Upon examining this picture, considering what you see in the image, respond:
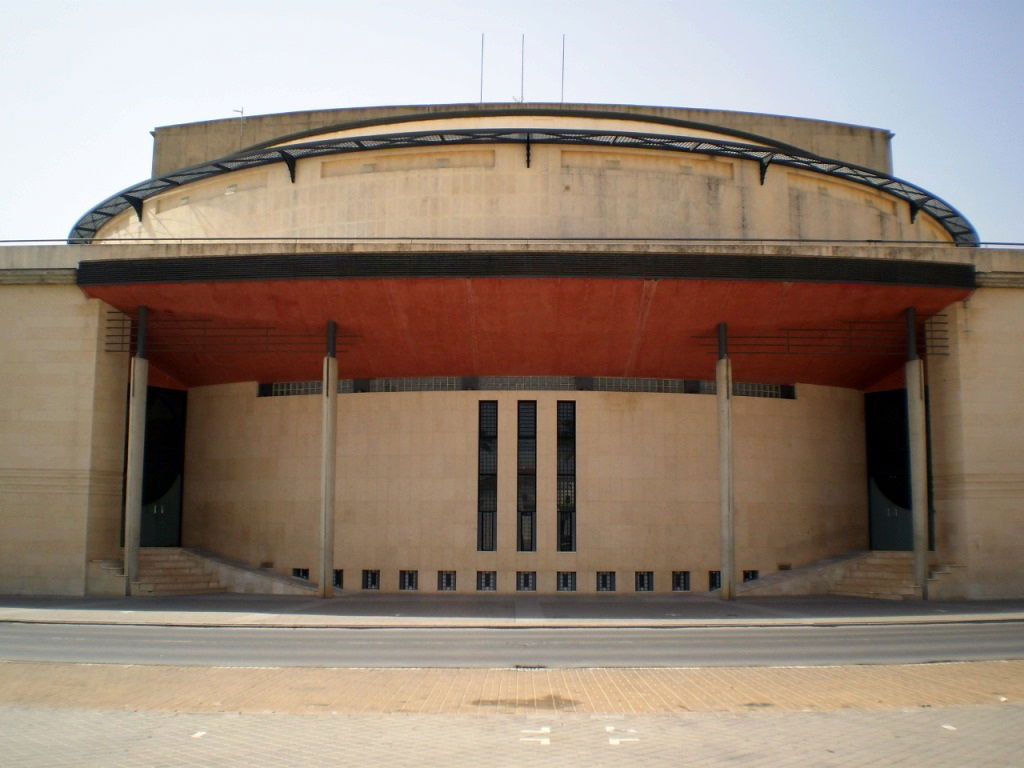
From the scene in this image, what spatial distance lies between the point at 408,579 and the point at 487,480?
14.6ft

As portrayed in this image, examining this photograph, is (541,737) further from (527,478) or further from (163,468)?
(163,468)

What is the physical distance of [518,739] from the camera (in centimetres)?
1003

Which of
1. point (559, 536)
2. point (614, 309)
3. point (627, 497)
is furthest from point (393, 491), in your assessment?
point (614, 309)

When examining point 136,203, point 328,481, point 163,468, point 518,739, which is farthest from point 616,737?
point 136,203

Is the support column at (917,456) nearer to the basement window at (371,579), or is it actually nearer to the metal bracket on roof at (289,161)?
the basement window at (371,579)

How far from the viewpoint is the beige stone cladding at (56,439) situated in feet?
93.7

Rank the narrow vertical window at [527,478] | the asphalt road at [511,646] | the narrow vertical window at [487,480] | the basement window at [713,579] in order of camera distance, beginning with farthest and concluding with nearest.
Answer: the basement window at [713,579] → the narrow vertical window at [487,480] → the narrow vertical window at [527,478] → the asphalt road at [511,646]

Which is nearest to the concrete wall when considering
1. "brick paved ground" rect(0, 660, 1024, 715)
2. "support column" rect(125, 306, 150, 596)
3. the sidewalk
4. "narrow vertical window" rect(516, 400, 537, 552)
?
"narrow vertical window" rect(516, 400, 537, 552)

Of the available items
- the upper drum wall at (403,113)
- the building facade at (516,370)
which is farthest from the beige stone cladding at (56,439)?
the upper drum wall at (403,113)

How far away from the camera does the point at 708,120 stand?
44.0m

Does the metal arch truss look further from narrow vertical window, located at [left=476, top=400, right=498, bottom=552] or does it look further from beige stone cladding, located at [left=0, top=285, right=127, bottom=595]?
narrow vertical window, located at [left=476, top=400, right=498, bottom=552]

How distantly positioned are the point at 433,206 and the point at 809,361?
14.5 m

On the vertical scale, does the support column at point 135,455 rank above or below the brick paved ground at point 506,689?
above

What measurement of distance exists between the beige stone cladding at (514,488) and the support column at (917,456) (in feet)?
18.9
